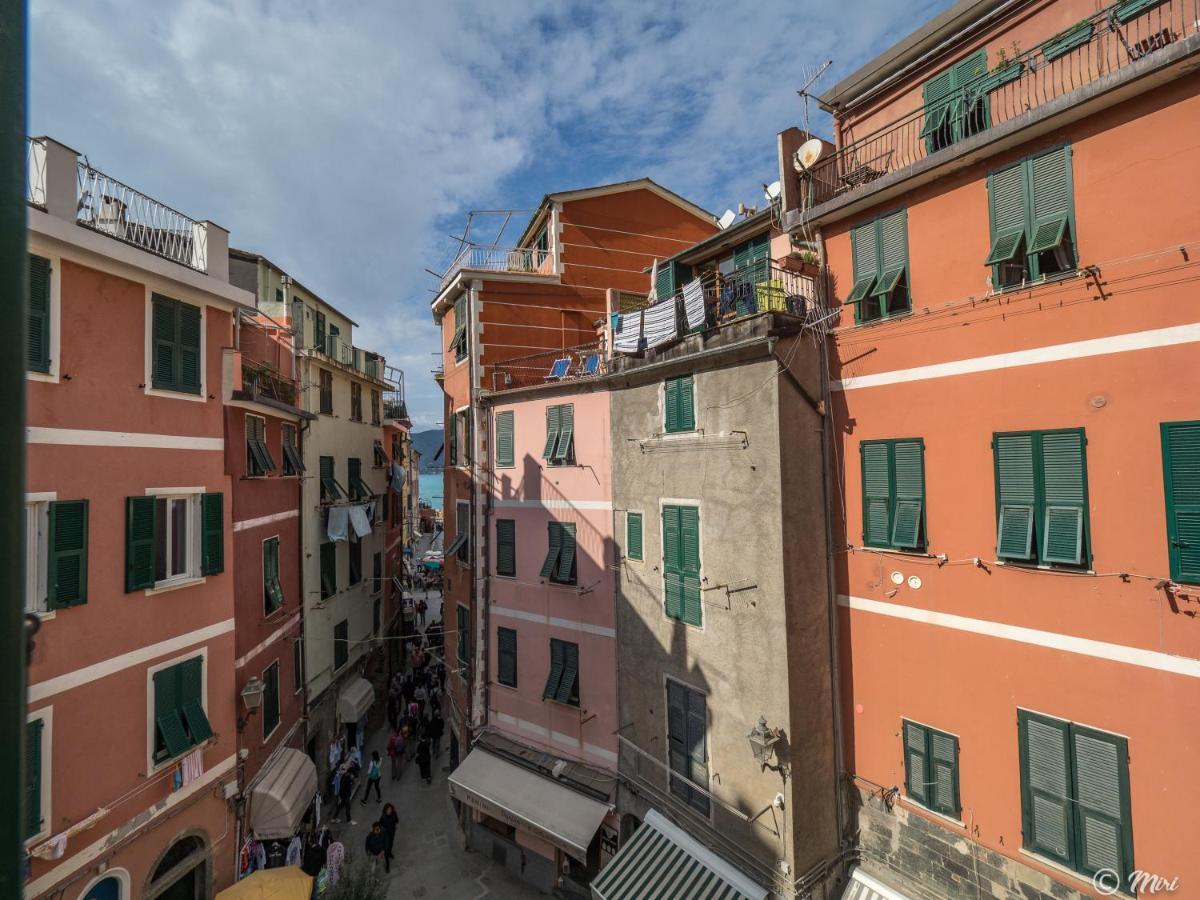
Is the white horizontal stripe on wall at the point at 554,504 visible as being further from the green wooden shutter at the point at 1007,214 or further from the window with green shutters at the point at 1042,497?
the green wooden shutter at the point at 1007,214

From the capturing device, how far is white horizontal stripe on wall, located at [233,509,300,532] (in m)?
15.8

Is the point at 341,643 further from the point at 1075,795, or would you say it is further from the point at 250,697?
the point at 1075,795

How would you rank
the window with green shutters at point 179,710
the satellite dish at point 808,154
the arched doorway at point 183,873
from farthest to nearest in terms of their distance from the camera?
the arched doorway at point 183,873, the window with green shutters at point 179,710, the satellite dish at point 808,154

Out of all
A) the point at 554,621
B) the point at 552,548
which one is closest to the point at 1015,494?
the point at 552,548

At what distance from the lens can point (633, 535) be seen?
15.6 m

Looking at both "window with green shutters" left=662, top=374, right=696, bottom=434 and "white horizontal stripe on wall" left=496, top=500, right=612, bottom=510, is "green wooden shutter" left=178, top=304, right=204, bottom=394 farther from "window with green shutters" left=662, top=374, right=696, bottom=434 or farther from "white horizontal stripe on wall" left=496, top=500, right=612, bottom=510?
"window with green shutters" left=662, top=374, right=696, bottom=434

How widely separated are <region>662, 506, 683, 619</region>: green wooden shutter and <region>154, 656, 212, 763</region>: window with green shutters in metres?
11.1

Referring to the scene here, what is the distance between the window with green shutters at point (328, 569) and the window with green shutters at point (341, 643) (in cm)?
179

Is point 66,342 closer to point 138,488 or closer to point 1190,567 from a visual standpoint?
point 138,488

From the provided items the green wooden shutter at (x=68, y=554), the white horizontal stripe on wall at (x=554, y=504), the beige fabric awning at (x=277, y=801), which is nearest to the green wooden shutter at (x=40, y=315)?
the green wooden shutter at (x=68, y=554)

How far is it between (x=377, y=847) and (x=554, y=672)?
7.46m

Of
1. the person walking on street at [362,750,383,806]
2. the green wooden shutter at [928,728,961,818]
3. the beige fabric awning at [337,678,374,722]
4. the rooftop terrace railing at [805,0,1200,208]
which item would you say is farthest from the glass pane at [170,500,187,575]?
the green wooden shutter at [928,728,961,818]

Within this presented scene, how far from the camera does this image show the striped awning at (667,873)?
39.0 ft

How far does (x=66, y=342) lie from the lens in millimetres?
10914
